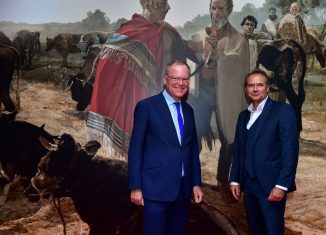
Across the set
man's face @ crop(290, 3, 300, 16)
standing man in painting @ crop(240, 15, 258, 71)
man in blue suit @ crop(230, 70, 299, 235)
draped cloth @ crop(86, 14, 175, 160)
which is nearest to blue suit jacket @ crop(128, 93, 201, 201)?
man in blue suit @ crop(230, 70, 299, 235)

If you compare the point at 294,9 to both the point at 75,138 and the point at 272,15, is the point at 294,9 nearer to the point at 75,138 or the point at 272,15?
the point at 272,15

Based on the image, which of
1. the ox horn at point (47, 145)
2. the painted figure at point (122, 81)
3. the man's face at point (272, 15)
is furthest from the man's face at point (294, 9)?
the ox horn at point (47, 145)

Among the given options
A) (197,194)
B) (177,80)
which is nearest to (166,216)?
(197,194)

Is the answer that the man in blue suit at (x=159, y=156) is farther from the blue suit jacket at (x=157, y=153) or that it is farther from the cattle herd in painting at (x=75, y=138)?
the cattle herd in painting at (x=75, y=138)

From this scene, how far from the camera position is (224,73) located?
3691mm

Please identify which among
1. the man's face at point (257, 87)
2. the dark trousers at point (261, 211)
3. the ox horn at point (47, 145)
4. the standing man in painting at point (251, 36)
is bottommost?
the dark trousers at point (261, 211)

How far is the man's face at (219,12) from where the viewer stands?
3.71 metres

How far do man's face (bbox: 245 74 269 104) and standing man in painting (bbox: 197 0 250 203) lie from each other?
0.91 metres

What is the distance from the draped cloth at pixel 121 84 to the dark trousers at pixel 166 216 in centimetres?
106

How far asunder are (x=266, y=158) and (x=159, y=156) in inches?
28.1

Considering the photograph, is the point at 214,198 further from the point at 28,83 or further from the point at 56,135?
the point at 28,83

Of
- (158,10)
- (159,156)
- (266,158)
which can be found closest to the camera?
(159,156)

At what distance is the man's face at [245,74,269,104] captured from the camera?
2.73m

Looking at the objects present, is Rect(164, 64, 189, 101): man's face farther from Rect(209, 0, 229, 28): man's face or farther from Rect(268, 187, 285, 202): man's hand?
Rect(209, 0, 229, 28): man's face
